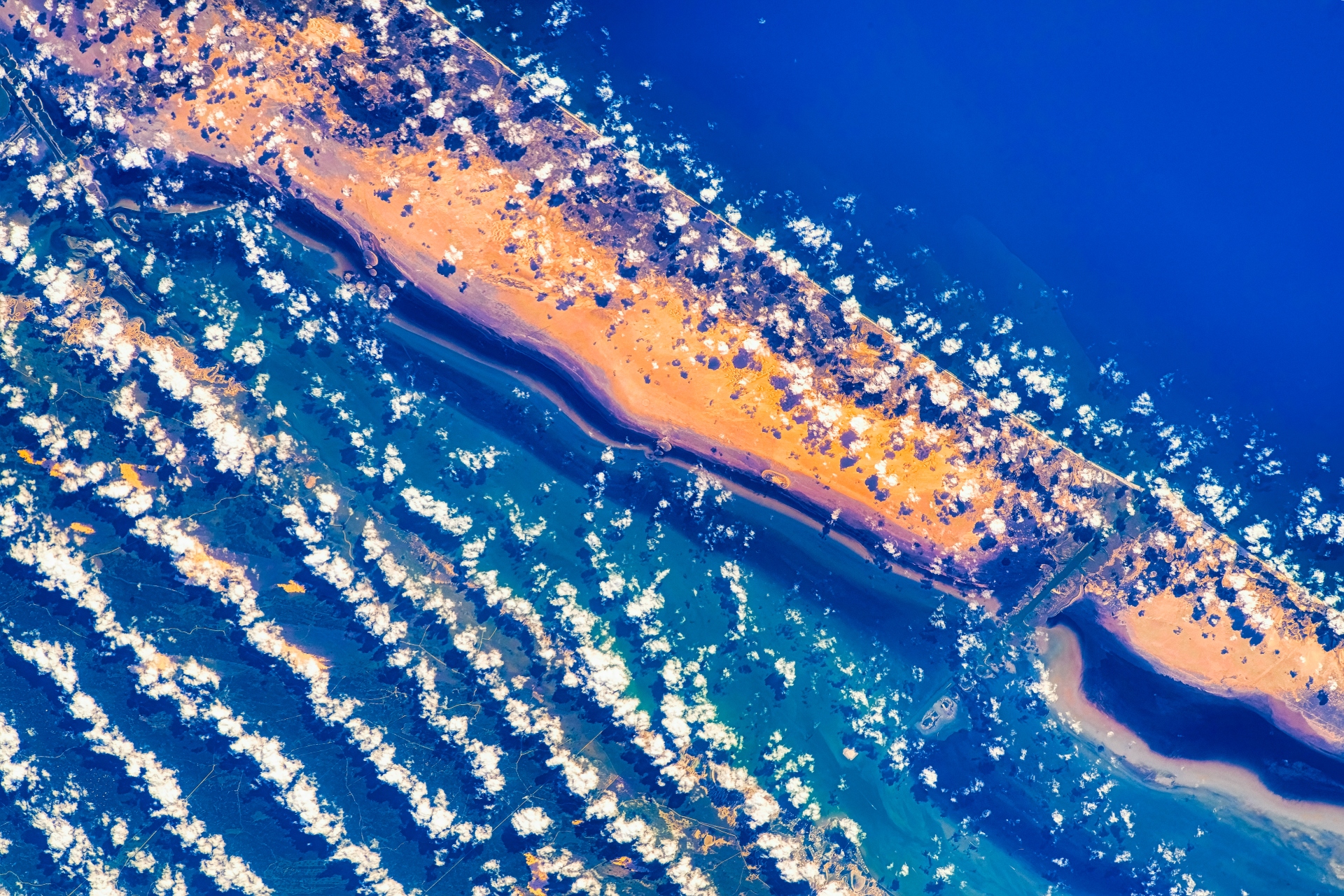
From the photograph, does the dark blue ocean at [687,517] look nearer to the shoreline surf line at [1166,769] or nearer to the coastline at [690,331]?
the shoreline surf line at [1166,769]

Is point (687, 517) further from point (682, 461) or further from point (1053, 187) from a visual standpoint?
point (1053, 187)

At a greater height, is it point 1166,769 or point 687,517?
point 1166,769

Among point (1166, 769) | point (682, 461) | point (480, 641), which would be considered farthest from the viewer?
point (1166, 769)

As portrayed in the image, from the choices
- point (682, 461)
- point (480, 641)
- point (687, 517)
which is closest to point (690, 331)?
point (682, 461)

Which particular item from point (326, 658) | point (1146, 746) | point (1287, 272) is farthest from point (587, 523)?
point (1287, 272)

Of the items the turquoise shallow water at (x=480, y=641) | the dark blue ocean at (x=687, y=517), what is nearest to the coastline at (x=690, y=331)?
the dark blue ocean at (x=687, y=517)
